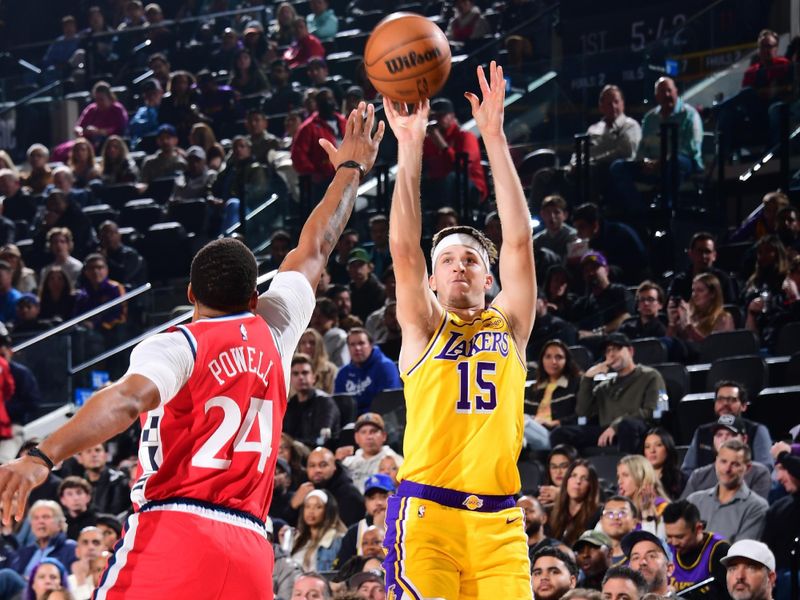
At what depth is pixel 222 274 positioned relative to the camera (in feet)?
15.9

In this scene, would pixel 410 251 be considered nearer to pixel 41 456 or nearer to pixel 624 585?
pixel 41 456

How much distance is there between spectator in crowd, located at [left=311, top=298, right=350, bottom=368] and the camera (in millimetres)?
14016

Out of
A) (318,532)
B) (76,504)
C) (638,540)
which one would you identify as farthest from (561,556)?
(76,504)

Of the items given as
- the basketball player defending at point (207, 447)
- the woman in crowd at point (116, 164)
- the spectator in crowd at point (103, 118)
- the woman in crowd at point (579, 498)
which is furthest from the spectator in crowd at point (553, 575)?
the spectator in crowd at point (103, 118)

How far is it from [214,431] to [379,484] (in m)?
6.05

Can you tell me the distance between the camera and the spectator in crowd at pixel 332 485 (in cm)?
1128

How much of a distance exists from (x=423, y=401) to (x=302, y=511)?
521 cm

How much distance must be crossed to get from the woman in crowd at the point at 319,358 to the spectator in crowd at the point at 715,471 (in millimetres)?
4243

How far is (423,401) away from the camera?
6043mm

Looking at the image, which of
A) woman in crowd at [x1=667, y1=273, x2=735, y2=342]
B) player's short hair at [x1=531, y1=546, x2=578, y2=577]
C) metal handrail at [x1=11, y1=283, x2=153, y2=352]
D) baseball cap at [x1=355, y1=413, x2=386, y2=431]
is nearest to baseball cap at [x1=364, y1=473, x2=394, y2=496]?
baseball cap at [x1=355, y1=413, x2=386, y2=431]

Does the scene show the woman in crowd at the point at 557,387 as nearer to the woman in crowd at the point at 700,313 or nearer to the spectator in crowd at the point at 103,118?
the woman in crowd at the point at 700,313

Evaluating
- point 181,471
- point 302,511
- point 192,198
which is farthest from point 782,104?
point 181,471

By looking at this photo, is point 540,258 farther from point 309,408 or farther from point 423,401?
point 423,401

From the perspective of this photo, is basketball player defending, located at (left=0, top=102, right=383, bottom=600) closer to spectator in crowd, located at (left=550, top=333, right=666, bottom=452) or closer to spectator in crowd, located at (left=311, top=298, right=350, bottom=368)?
spectator in crowd, located at (left=550, top=333, right=666, bottom=452)
